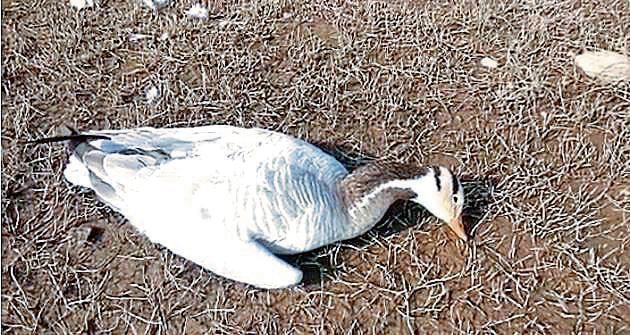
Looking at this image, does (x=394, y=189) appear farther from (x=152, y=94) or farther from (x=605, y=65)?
(x=605, y=65)

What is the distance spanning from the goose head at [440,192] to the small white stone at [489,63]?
901 millimetres

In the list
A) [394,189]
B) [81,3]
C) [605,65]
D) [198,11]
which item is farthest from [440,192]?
[81,3]

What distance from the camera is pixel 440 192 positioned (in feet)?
8.88

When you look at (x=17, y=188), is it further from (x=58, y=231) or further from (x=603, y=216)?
(x=603, y=216)

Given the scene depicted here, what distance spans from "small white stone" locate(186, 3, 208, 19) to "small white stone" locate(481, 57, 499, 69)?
1196mm

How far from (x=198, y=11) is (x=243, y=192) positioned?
4.57 feet

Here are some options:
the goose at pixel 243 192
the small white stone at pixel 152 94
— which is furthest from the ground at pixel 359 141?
the goose at pixel 243 192

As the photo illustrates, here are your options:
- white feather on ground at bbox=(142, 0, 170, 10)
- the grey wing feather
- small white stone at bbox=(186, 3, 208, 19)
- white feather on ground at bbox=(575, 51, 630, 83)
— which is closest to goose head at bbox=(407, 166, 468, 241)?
the grey wing feather

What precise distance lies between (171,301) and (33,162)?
2.57 feet

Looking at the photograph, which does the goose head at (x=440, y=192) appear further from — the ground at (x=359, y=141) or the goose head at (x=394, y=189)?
the ground at (x=359, y=141)

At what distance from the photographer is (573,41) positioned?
140 inches

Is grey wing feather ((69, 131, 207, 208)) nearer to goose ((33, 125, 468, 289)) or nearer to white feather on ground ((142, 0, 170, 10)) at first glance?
goose ((33, 125, 468, 289))

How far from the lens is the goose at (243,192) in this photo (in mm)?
2570

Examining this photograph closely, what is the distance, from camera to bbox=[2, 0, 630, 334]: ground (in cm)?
268
